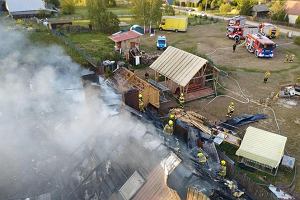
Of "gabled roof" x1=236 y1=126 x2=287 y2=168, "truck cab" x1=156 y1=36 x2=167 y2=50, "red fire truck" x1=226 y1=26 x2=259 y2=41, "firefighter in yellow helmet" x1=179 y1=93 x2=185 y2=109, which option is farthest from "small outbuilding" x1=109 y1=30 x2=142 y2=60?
"gabled roof" x1=236 y1=126 x2=287 y2=168

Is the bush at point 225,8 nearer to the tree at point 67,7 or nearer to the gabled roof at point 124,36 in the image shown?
the tree at point 67,7

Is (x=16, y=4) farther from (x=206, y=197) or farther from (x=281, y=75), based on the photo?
(x=206, y=197)

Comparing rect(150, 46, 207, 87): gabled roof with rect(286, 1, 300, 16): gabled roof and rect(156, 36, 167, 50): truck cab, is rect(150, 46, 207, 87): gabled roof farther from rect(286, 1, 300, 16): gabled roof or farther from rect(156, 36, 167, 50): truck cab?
rect(286, 1, 300, 16): gabled roof

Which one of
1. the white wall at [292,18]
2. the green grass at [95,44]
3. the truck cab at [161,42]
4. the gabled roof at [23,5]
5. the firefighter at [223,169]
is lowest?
the firefighter at [223,169]

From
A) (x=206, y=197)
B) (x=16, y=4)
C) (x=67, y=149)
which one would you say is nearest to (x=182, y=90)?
(x=67, y=149)

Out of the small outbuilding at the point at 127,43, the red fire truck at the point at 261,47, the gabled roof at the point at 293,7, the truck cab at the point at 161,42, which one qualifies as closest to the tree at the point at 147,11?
the truck cab at the point at 161,42

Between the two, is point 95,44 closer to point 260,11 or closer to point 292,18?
point 260,11
